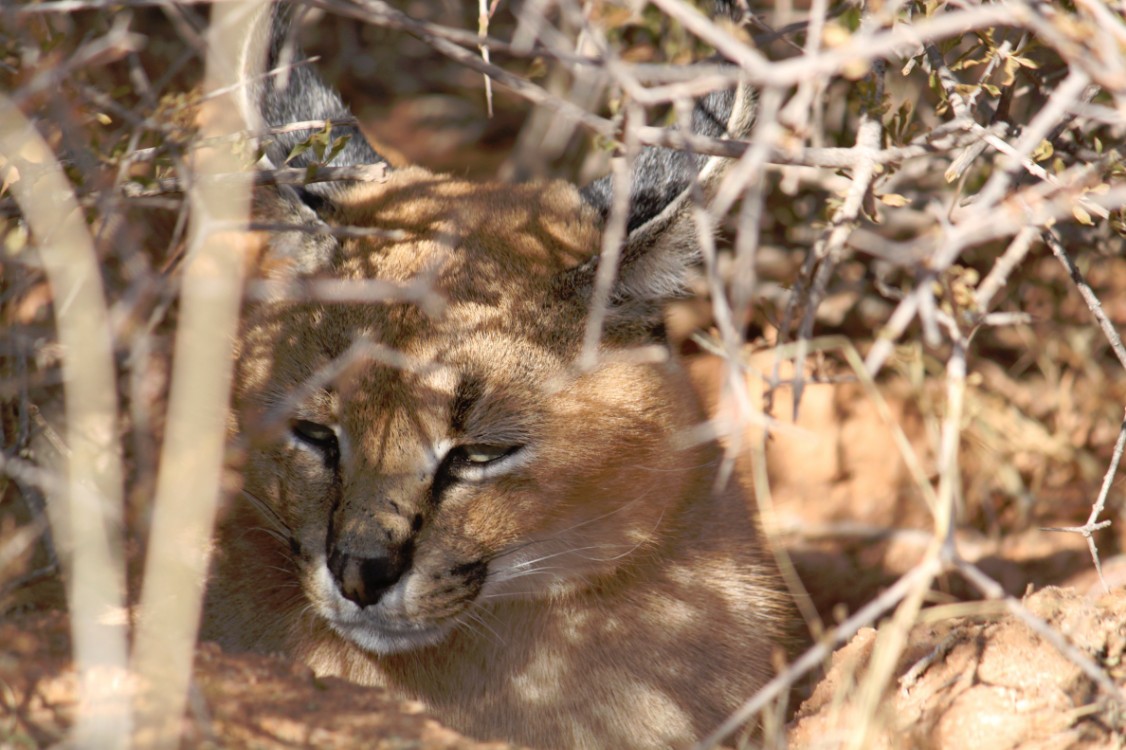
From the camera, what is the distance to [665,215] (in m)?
2.75

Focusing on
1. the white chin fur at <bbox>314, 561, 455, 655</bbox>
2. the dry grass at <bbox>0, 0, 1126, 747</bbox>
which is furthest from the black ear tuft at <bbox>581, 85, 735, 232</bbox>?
the white chin fur at <bbox>314, 561, 455, 655</bbox>

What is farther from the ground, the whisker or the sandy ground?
the sandy ground

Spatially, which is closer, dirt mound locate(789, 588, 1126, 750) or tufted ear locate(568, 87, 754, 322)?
dirt mound locate(789, 588, 1126, 750)

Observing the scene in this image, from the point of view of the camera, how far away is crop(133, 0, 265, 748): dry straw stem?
272 cm

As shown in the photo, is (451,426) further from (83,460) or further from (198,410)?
(83,460)

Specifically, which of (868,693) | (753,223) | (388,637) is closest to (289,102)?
(388,637)

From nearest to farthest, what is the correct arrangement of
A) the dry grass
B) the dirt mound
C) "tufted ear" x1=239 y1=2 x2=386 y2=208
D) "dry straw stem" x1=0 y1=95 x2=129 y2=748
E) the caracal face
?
the dry grass → "dry straw stem" x1=0 y1=95 x2=129 y2=748 → the dirt mound → the caracal face → "tufted ear" x1=239 y1=2 x2=386 y2=208

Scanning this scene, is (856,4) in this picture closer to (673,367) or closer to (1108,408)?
(673,367)

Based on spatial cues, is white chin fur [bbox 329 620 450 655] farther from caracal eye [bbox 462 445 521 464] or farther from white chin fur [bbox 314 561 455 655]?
caracal eye [bbox 462 445 521 464]

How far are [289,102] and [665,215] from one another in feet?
3.91

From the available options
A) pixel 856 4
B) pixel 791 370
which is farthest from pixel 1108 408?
pixel 856 4

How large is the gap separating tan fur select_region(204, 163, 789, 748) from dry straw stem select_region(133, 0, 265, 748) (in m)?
0.08

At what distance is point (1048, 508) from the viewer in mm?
4758

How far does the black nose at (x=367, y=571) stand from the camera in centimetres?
252
